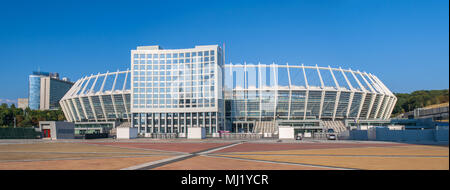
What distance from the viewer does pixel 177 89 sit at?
289 feet

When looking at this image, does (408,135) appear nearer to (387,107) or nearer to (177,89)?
(177,89)

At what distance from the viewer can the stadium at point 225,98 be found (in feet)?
282

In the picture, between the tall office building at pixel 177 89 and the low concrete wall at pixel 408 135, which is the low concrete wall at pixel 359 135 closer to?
the low concrete wall at pixel 408 135

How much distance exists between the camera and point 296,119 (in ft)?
296

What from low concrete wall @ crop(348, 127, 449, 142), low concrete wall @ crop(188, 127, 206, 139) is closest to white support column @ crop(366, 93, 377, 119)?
low concrete wall @ crop(348, 127, 449, 142)

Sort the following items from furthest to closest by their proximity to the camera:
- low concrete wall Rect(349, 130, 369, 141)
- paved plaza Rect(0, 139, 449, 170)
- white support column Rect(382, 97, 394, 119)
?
white support column Rect(382, 97, 394, 119)
low concrete wall Rect(349, 130, 369, 141)
paved plaza Rect(0, 139, 449, 170)

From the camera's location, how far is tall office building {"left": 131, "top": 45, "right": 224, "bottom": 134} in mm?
85688

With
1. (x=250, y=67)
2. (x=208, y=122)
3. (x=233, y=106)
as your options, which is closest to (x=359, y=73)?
(x=250, y=67)

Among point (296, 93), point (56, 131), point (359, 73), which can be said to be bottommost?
point (56, 131)

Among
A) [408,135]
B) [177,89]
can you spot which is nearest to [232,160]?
[408,135]

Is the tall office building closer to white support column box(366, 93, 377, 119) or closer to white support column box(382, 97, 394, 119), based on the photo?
white support column box(366, 93, 377, 119)

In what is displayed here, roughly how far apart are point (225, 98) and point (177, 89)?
1416 cm
